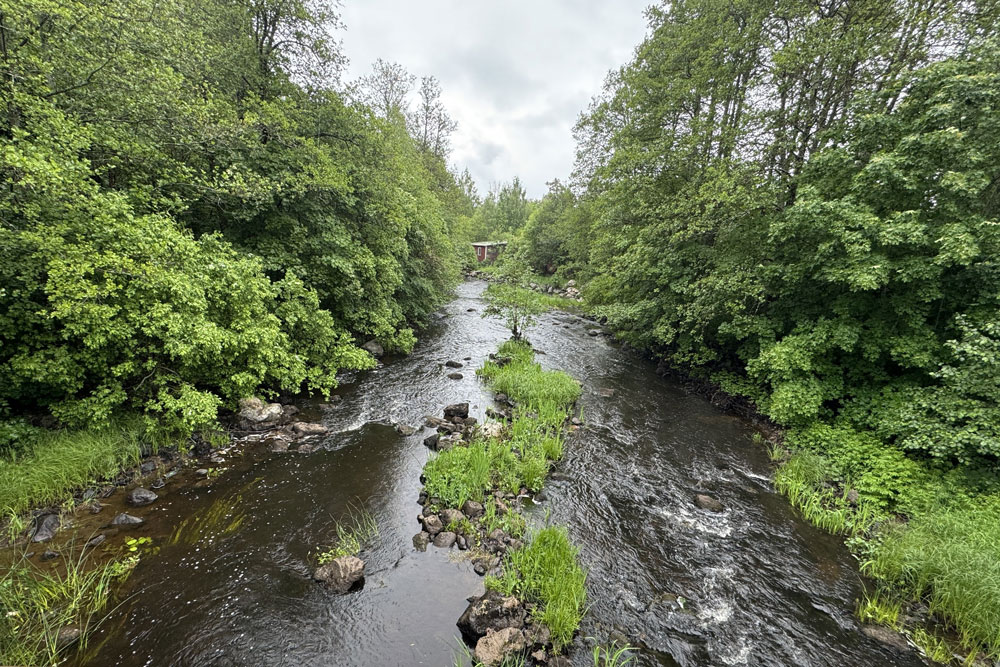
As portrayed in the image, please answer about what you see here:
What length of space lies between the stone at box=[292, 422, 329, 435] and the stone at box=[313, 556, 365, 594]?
15.8 ft

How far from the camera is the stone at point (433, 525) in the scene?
7164 mm

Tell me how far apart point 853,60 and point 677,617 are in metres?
16.3

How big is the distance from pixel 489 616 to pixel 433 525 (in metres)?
2.38

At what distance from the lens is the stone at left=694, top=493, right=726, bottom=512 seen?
8.20 m

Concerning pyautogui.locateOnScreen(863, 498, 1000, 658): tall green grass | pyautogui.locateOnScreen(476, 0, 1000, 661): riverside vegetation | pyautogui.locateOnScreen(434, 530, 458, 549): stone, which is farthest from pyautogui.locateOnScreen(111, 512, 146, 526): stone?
pyautogui.locateOnScreen(863, 498, 1000, 658): tall green grass

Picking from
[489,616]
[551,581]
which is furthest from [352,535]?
[551,581]

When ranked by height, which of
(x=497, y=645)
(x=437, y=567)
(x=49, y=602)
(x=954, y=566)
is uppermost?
(x=954, y=566)

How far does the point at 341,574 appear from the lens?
19.3ft

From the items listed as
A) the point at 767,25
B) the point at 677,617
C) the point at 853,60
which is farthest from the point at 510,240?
the point at 677,617

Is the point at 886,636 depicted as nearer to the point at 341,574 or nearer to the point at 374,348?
the point at 341,574

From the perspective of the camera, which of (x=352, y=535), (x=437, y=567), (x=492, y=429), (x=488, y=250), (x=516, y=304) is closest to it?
(x=437, y=567)

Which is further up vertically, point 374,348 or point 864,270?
point 864,270

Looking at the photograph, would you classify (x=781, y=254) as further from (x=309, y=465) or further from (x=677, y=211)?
(x=309, y=465)

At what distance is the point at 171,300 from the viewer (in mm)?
7559
